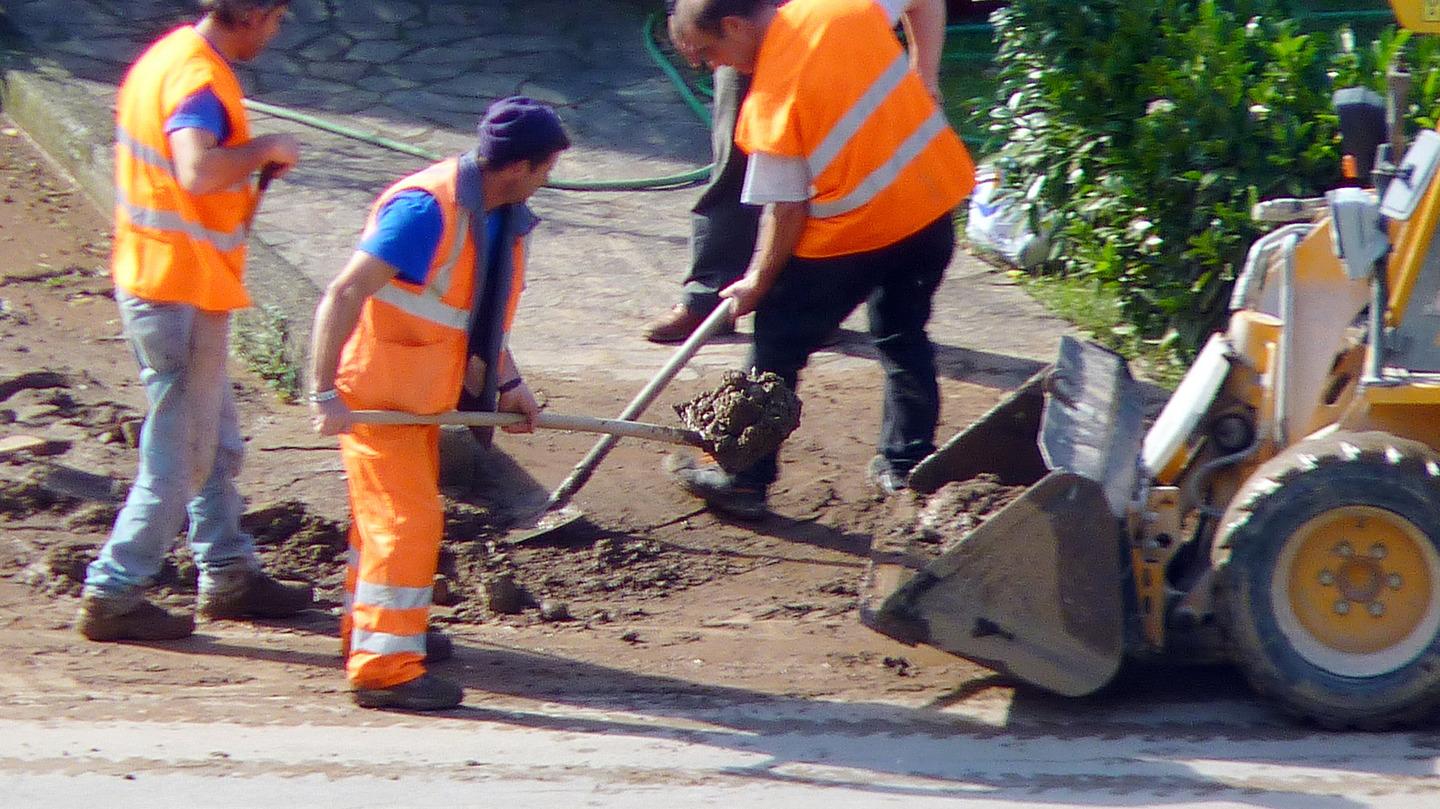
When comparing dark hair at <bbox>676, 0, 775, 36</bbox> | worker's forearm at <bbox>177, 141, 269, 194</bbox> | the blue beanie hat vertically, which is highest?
dark hair at <bbox>676, 0, 775, 36</bbox>

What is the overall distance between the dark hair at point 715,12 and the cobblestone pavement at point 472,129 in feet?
6.47

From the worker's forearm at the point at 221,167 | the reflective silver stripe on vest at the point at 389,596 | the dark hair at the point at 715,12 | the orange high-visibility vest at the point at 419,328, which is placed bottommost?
the reflective silver stripe on vest at the point at 389,596

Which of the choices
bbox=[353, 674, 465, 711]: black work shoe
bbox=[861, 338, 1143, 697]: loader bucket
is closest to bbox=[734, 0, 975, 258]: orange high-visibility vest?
bbox=[861, 338, 1143, 697]: loader bucket

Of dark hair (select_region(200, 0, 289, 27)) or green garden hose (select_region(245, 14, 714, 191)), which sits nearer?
dark hair (select_region(200, 0, 289, 27))

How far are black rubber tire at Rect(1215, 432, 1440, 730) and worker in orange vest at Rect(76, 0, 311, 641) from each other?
2498 millimetres

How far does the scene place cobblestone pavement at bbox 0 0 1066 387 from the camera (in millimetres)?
7246

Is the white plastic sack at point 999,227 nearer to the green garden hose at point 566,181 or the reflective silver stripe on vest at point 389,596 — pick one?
the green garden hose at point 566,181

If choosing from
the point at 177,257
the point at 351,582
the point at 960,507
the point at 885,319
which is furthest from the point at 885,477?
the point at 177,257

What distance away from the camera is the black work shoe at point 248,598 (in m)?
4.91

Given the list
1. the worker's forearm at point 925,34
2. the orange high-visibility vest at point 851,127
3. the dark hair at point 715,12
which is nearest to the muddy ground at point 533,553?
the orange high-visibility vest at point 851,127

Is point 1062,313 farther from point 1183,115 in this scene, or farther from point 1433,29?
point 1433,29

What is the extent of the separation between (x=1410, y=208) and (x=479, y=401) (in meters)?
2.33

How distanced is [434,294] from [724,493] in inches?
66.3

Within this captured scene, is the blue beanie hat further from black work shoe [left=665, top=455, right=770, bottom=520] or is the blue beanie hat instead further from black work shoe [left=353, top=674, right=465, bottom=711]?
black work shoe [left=665, top=455, right=770, bottom=520]
